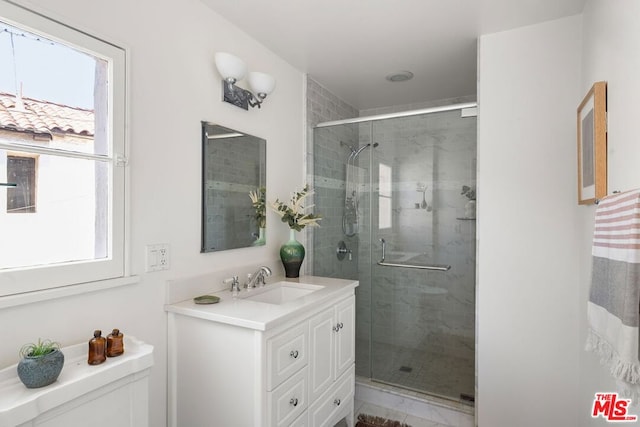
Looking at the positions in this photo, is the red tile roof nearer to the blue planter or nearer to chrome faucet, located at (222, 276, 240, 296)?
the blue planter

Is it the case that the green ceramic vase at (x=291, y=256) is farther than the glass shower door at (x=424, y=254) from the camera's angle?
No

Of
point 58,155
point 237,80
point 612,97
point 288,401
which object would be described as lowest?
point 288,401

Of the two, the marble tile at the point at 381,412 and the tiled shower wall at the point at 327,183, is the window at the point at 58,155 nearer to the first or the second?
the tiled shower wall at the point at 327,183

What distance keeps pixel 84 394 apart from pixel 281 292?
124cm

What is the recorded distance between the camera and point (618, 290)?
99 cm

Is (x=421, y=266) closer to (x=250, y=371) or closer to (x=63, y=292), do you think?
(x=250, y=371)

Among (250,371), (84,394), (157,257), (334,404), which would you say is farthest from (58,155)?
(334,404)

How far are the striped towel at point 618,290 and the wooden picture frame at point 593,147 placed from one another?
282 mm

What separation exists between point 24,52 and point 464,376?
298cm

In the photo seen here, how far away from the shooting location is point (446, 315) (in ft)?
8.82

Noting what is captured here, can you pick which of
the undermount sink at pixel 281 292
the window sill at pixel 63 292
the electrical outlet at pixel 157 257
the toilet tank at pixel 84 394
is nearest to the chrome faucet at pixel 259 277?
the undermount sink at pixel 281 292

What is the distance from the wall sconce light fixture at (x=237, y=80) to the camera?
184 centimetres

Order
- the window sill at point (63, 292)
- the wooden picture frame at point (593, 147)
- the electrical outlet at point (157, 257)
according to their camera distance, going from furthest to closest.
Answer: the electrical outlet at point (157, 257), the wooden picture frame at point (593, 147), the window sill at point (63, 292)

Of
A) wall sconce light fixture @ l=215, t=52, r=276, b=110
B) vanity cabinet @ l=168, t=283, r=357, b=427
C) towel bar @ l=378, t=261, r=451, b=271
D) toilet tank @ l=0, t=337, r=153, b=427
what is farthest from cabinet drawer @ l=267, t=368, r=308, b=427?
wall sconce light fixture @ l=215, t=52, r=276, b=110
